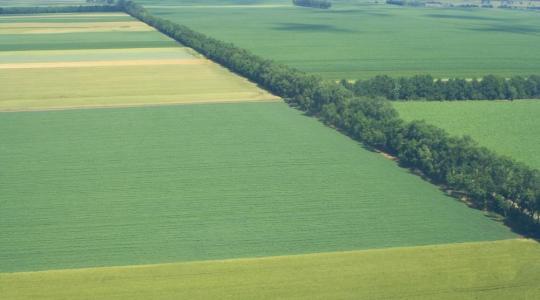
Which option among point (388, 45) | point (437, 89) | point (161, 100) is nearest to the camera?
point (161, 100)

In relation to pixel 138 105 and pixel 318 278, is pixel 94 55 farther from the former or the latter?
pixel 318 278

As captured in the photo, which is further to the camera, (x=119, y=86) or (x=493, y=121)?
(x=119, y=86)

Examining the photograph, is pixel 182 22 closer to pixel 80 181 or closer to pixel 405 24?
pixel 405 24

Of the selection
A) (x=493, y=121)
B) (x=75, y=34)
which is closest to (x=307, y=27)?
(x=75, y=34)

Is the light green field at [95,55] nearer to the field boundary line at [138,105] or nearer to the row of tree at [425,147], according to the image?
the row of tree at [425,147]

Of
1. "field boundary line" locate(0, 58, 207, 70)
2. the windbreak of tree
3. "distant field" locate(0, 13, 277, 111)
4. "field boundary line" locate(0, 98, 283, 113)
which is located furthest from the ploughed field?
"field boundary line" locate(0, 58, 207, 70)

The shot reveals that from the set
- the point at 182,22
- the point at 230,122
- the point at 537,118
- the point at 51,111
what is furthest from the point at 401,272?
the point at 182,22
